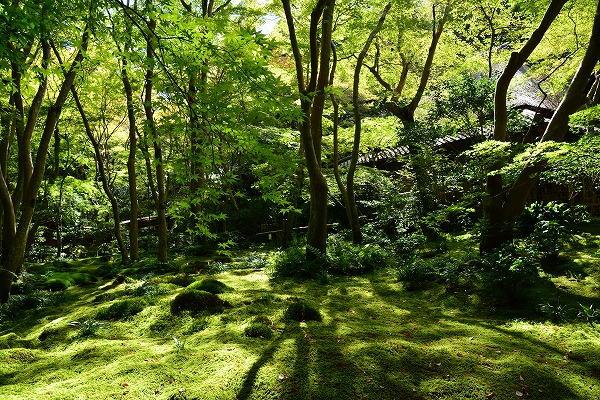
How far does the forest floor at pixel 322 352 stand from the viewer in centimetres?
302

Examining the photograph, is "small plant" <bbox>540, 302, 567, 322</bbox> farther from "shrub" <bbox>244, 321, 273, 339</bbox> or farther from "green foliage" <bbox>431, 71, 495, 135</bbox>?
"green foliage" <bbox>431, 71, 495, 135</bbox>

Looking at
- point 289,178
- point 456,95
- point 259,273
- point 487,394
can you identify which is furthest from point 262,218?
point 487,394

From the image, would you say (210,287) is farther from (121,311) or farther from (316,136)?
(316,136)

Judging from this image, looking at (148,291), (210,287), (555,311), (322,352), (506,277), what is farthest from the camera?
(148,291)

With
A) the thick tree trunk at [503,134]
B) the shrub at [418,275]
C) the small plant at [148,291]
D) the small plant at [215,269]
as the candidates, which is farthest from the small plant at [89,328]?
the thick tree trunk at [503,134]

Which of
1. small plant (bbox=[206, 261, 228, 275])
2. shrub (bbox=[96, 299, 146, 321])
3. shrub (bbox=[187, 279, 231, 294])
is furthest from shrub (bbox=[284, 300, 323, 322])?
small plant (bbox=[206, 261, 228, 275])

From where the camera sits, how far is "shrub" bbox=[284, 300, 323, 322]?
4805 mm

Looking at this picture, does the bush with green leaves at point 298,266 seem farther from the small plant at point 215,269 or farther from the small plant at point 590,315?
the small plant at point 590,315

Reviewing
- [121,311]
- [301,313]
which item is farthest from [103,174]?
[301,313]

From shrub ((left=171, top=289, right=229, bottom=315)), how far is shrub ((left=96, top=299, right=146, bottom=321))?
1.99ft

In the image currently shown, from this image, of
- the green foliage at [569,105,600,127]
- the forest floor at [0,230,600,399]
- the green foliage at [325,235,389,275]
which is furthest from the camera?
the green foliage at [325,235,389,275]

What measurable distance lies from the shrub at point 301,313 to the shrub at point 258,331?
0.63 metres

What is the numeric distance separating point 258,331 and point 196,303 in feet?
5.16

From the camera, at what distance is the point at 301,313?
4.87 m
